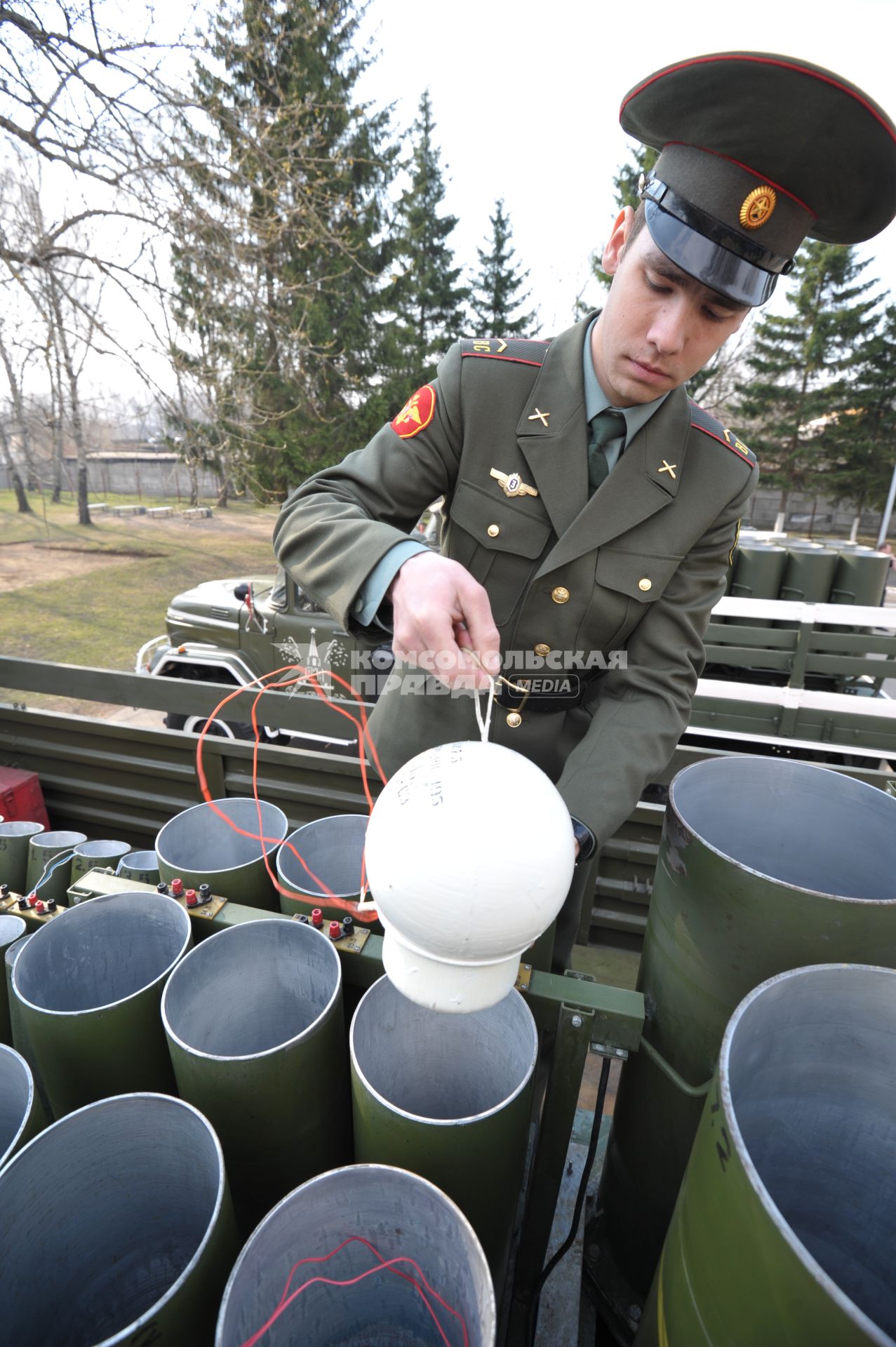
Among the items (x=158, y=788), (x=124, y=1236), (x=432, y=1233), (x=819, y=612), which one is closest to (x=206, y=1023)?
(x=124, y=1236)

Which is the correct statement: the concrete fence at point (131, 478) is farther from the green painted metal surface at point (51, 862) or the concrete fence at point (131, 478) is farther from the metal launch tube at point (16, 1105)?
the metal launch tube at point (16, 1105)

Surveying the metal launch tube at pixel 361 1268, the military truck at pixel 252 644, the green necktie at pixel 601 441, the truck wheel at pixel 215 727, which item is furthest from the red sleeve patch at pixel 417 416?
the truck wheel at pixel 215 727

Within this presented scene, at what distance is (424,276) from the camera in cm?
1834

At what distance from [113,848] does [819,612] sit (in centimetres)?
477

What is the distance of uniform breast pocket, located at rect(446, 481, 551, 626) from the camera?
5.28ft

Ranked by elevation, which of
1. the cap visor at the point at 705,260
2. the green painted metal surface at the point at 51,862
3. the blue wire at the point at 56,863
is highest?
the cap visor at the point at 705,260

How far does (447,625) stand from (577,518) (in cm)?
65

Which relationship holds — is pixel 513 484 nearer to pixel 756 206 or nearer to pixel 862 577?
pixel 756 206

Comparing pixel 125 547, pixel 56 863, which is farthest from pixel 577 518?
pixel 125 547

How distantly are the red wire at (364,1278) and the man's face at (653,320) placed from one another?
1.61 metres

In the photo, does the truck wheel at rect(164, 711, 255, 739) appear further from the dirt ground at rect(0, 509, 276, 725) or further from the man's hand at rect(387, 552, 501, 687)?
the man's hand at rect(387, 552, 501, 687)

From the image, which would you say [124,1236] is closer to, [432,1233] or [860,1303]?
[432,1233]

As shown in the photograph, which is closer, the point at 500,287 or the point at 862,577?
the point at 862,577

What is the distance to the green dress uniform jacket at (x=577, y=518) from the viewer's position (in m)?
1.53
